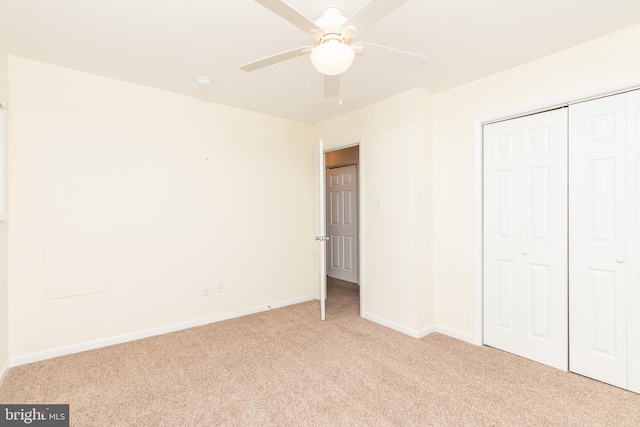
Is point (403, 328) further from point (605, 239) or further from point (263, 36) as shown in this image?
point (263, 36)

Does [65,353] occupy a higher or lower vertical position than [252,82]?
lower

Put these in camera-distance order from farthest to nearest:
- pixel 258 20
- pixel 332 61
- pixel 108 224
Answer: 1. pixel 108 224
2. pixel 258 20
3. pixel 332 61

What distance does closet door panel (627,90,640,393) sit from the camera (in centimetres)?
201

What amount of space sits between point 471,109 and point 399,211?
1.12 metres

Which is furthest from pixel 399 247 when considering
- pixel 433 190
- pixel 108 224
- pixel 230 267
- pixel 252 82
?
pixel 108 224

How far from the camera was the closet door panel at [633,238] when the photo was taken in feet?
6.60

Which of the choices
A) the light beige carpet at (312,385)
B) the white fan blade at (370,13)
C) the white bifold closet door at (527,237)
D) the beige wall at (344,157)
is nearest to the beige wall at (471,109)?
the white bifold closet door at (527,237)

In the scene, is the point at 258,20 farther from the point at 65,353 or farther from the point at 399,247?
the point at 65,353

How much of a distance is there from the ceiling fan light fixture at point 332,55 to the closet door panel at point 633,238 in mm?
1937

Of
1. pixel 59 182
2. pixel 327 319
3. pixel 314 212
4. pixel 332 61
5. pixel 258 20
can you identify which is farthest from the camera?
pixel 314 212

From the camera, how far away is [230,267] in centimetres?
352

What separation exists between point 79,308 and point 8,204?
96cm

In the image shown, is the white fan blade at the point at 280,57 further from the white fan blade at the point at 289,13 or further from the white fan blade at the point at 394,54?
the white fan blade at the point at 394,54

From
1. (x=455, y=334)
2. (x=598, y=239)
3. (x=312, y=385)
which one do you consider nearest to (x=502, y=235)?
(x=598, y=239)
